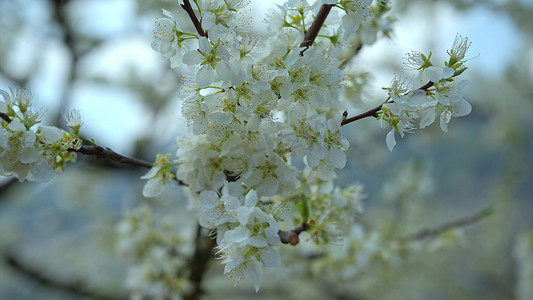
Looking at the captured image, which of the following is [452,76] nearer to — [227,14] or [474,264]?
[227,14]

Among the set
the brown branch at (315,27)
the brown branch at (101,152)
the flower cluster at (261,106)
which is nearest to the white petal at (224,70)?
the flower cluster at (261,106)

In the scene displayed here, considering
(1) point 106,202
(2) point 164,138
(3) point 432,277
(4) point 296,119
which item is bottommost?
(1) point 106,202

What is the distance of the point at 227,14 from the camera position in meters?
0.56

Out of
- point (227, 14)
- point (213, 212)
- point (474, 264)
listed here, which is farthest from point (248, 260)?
point (474, 264)

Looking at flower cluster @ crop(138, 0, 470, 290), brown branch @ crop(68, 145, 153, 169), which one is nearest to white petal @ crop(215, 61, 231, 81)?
flower cluster @ crop(138, 0, 470, 290)

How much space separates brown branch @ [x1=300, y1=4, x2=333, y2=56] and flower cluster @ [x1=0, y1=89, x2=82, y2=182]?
387 millimetres

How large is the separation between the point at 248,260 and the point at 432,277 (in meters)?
3.54

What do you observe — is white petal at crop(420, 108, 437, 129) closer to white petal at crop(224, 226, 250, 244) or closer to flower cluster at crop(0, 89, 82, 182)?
white petal at crop(224, 226, 250, 244)

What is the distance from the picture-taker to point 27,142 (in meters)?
0.58

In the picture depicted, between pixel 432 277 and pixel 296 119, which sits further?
pixel 432 277

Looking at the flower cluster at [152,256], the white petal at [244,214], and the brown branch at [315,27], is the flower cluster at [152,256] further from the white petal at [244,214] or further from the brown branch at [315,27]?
the brown branch at [315,27]

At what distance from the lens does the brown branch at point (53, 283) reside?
213 centimetres

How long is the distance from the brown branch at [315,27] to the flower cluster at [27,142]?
0.39 meters

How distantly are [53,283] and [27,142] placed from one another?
6.32ft
